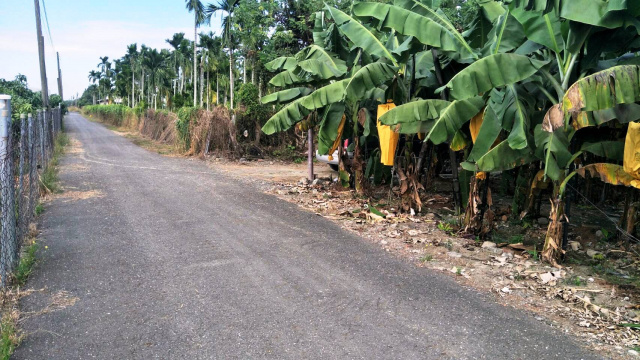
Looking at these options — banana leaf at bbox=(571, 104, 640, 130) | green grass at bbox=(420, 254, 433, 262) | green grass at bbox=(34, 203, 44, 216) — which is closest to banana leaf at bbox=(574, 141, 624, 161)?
banana leaf at bbox=(571, 104, 640, 130)

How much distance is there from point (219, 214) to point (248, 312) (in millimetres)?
4404

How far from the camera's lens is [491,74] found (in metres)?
5.77

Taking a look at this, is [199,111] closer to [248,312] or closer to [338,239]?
[338,239]

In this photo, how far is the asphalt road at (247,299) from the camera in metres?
4.06

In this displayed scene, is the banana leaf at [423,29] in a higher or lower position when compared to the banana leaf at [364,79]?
higher

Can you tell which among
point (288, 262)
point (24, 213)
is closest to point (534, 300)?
point (288, 262)

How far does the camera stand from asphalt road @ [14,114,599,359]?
4.06 m

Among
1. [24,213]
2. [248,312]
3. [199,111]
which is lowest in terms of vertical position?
[248,312]

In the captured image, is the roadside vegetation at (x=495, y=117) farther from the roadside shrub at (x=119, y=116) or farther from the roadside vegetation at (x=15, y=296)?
the roadside shrub at (x=119, y=116)

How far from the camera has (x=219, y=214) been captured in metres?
8.90

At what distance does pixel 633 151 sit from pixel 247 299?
4748 millimetres

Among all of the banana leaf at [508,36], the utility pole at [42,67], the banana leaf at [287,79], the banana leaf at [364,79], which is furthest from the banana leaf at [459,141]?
the utility pole at [42,67]

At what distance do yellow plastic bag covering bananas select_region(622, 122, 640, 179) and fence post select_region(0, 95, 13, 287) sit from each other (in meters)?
6.98

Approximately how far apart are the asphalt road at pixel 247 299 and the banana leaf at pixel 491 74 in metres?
2.42
